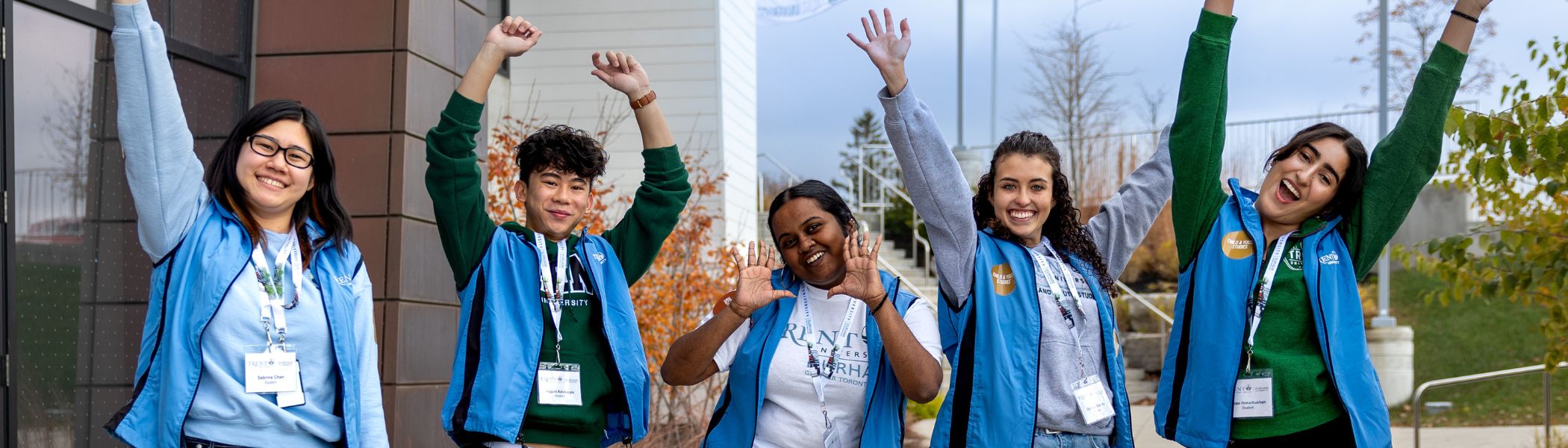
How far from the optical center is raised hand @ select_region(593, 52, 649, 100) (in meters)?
3.76

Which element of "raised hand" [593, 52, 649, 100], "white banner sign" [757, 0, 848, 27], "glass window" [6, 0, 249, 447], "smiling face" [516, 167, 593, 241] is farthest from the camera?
"white banner sign" [757, 0, 848, 27]

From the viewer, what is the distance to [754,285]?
3.31 meters

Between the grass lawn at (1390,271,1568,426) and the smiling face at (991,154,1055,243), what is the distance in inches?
355

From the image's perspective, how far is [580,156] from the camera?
11.7 feet

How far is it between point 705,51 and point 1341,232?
8.45m

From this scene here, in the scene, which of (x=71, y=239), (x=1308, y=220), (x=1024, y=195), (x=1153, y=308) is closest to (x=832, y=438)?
(x=1024, y=195)

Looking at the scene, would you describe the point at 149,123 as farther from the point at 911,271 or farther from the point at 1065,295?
the point at 911,271

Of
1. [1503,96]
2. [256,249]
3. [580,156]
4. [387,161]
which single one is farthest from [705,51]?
[256,249]

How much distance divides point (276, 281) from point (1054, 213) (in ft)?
→ 6.65

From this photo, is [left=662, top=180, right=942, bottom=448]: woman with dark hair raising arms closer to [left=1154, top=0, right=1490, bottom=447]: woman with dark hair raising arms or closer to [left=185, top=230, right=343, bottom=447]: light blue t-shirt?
[left=1154, top=0, right=1490, bottom=447]: woman with dark hair raising arms

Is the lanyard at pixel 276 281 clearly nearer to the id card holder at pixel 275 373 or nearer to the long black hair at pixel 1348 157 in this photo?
the id card holder at pixel 275 373

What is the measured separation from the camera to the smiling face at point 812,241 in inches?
136

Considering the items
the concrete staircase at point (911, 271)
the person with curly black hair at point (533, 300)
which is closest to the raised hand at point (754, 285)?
the person with curly black hair at point (533, 300)

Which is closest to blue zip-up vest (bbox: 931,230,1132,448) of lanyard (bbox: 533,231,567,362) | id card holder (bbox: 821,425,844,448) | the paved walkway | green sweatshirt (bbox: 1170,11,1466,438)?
id card holder (bbox: 821,425,844,448)
